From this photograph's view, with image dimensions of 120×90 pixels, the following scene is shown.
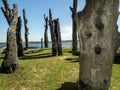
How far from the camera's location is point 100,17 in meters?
6.66

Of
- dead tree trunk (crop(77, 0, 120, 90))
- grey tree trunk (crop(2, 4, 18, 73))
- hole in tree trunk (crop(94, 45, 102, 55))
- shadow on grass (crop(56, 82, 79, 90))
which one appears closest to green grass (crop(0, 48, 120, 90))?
shadow on grass (crop(56, 82, 79, 90))

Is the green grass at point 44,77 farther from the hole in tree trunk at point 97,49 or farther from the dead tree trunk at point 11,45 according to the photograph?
the hole in tree trunk at point 97,49

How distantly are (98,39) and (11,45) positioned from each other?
1624 cm

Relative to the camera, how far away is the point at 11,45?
2195 cm

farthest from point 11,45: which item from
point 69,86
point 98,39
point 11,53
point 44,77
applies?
point 98,39

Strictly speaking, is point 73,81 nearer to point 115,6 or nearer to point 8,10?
point 8,10

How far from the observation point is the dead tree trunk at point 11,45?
69.1 ft

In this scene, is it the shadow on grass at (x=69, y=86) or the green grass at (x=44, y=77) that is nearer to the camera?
the shadow on grass at (x=69, y=86)

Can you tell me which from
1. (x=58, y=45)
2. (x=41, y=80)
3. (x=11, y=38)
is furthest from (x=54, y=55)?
Result: (x=41, y=80)

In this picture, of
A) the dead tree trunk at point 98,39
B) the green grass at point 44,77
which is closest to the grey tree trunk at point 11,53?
the green grass at point 44,77

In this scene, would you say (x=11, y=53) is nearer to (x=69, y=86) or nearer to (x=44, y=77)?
(x=44, y=77)

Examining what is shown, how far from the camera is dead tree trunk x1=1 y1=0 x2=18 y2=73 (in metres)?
21.1

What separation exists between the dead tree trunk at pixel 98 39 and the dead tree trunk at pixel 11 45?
49.0 feet

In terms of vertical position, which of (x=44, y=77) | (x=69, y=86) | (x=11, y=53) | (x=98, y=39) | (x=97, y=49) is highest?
(x=98, y=39)
